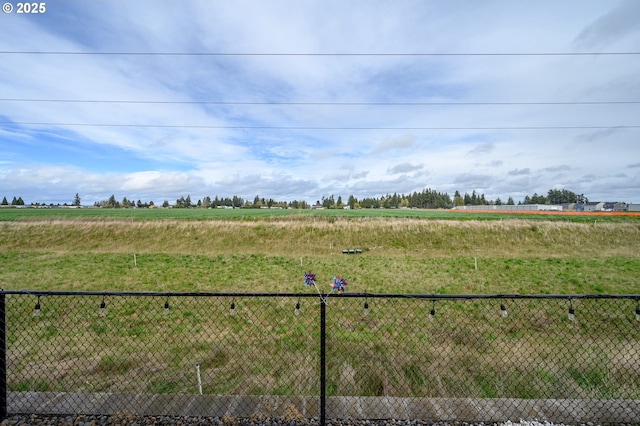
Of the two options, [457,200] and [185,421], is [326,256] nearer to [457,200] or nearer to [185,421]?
[185,421]

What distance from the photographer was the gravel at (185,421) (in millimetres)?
2543

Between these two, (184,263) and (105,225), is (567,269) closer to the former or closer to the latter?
(184,263)

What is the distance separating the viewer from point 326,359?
4.59 metres

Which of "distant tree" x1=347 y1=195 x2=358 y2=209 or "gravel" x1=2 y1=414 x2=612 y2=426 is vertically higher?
"distant tree" x1=347 y1=195 x2=358 y2=209

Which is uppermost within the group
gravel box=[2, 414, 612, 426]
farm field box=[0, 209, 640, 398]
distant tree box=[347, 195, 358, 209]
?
distant tree box=[347, 195, 358, 209]

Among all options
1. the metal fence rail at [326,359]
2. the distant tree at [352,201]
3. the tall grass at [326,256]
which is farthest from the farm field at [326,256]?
the distant tree at [352,201]

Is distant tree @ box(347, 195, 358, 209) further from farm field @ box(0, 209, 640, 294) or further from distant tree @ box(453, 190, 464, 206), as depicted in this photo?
farm field @ box(0, 209, 640, 294)

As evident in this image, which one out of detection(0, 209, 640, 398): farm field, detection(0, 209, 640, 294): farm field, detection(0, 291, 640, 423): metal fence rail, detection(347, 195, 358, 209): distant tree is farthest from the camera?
detection(347, 195, 358, 209): distant tree

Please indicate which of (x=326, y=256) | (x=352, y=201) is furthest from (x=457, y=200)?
(x=326, y=256)

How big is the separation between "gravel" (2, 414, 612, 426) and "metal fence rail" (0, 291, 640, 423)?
0.07m

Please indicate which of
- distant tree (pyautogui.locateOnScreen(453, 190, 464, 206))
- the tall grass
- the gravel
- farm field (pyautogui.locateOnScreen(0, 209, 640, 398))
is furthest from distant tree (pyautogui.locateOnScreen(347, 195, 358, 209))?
the gravel

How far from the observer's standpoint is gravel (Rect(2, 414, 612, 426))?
254 cm

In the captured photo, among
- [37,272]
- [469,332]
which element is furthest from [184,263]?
[469,332]

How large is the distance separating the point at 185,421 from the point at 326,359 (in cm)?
239
